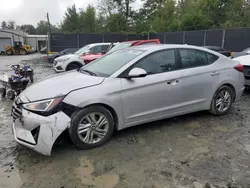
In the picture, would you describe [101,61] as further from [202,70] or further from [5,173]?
[5,173]

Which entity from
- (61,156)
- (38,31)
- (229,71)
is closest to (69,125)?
(61,156)

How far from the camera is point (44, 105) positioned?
9.43 feet

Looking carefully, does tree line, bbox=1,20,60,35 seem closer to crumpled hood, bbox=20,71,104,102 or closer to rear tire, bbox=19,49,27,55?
rear tire, bbox=19,49,27,55

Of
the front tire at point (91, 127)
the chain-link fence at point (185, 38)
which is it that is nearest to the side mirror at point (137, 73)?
the front tire at point (91, 127)

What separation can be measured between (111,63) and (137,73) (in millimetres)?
710

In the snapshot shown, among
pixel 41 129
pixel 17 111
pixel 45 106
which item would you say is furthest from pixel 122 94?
pixel 17 111

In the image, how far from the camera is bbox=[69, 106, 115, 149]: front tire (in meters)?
3.01

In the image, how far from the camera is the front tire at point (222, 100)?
430 cm

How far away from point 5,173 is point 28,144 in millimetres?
423

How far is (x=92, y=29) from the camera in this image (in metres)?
35.1

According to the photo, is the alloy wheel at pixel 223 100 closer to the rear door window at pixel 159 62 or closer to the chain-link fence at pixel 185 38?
the rear door window at pixel 159 62

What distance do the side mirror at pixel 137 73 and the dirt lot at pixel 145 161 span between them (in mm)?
1033

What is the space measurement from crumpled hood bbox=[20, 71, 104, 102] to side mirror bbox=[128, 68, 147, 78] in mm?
443

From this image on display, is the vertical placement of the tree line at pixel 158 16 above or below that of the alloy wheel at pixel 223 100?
above
